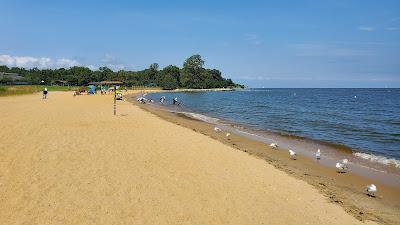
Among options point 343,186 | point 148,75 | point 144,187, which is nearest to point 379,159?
point 343,186

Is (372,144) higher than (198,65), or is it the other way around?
(198,65)

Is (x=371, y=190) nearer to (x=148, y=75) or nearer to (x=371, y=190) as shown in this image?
(x=371, y=190)

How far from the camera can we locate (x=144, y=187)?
9.25 m

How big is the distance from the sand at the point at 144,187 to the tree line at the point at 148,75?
119140mm

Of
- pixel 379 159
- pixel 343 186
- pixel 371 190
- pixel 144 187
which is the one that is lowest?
pixel 379 159

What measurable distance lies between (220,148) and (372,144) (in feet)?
32.9

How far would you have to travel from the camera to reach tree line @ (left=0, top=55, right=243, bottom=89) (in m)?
129

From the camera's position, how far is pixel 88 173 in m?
10.2

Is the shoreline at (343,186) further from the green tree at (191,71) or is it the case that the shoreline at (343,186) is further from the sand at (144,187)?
the green tree at (191,71)

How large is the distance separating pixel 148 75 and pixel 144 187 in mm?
175321

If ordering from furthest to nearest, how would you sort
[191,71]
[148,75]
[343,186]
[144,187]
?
[148,75] < [191,71] < [343,186] < [144,187]

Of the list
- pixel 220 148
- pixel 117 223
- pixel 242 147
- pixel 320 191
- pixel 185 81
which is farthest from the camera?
pixel 185 81

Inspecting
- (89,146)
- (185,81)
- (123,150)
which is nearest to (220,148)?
(123,150)

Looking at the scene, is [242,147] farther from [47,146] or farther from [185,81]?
[185,81]
